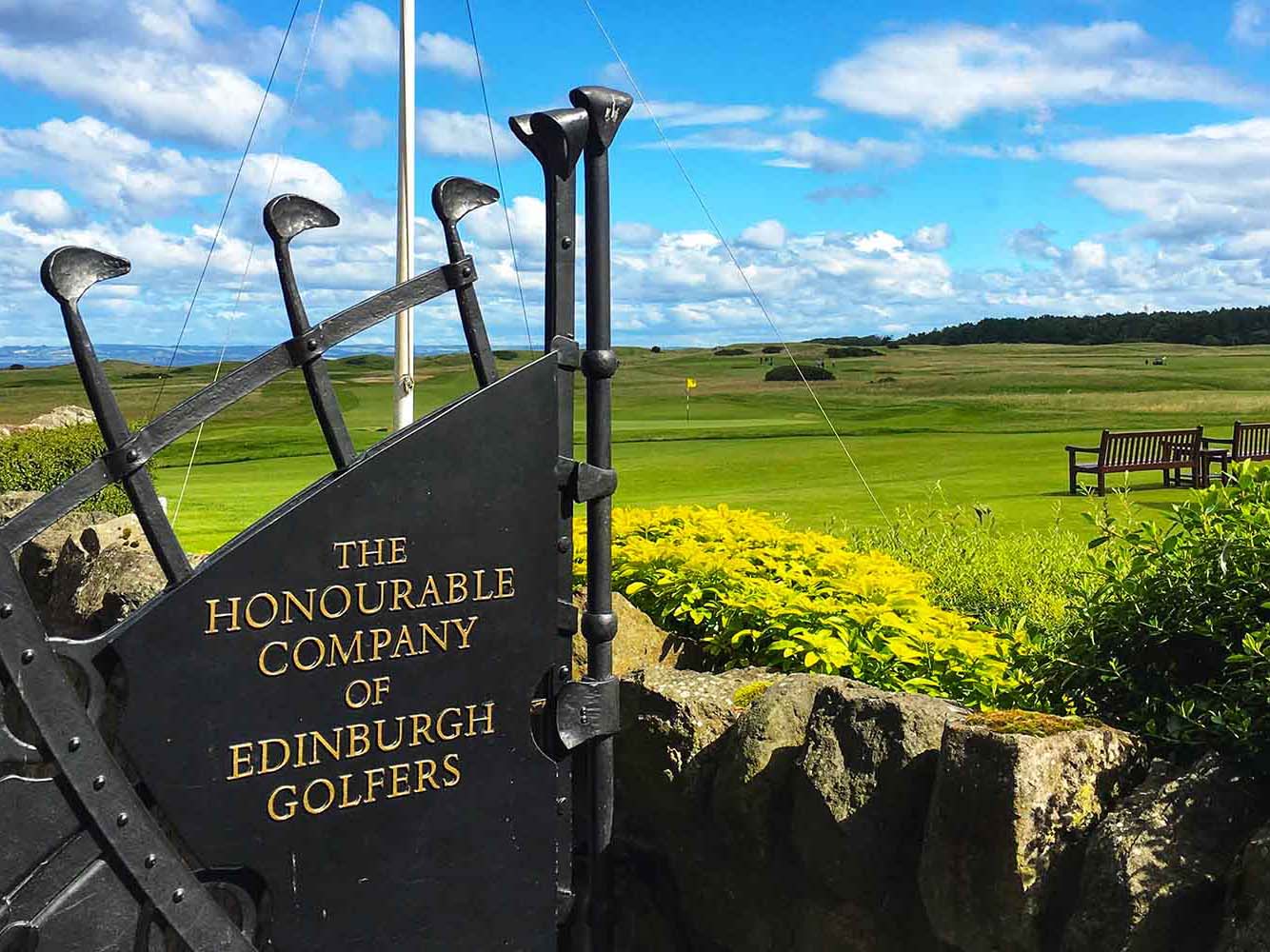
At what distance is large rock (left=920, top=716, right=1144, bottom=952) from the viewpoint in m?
3.12

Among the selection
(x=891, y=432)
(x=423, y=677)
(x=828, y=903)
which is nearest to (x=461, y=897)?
(x=423, y=677)

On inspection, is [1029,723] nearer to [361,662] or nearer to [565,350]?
[565,350]

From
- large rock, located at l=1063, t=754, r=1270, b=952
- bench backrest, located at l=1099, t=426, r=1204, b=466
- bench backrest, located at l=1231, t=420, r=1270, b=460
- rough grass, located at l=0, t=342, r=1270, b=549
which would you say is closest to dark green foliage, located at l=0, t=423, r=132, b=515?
rough grass, located at l=0, t=342, r=1270, b=549

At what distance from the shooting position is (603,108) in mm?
3531

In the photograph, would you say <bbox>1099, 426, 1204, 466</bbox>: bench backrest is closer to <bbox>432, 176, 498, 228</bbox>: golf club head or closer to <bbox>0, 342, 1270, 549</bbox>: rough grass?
<bbox>0, 342, 1270, 549</bbox>: rough grass

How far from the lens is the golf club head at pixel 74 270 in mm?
2992

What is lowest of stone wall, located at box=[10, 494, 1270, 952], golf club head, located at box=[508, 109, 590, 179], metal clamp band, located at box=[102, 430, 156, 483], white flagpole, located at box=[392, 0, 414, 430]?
stone wall, located at box=[10, 494, 1270, 952]

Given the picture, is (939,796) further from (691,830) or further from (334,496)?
(334,496)

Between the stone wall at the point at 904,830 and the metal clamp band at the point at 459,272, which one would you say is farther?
the metal clamp band at the point at 459,272

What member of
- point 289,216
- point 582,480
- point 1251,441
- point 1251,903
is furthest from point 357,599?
point 1251,441

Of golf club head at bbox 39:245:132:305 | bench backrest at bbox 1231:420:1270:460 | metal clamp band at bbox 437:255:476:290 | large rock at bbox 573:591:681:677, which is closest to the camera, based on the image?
golf club head at bbox 39:245:132:305

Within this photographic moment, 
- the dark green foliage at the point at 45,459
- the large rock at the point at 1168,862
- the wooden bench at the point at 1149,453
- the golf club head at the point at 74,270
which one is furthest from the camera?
the wooden bench at the point at 1149,453

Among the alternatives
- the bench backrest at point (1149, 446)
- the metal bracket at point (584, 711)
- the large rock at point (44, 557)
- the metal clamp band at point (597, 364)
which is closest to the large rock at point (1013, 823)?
the metal bracket at point (584, 711)

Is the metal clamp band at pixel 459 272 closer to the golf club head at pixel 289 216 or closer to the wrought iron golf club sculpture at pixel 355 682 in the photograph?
the wrought iron golf club sculpture at pixel 355 682
